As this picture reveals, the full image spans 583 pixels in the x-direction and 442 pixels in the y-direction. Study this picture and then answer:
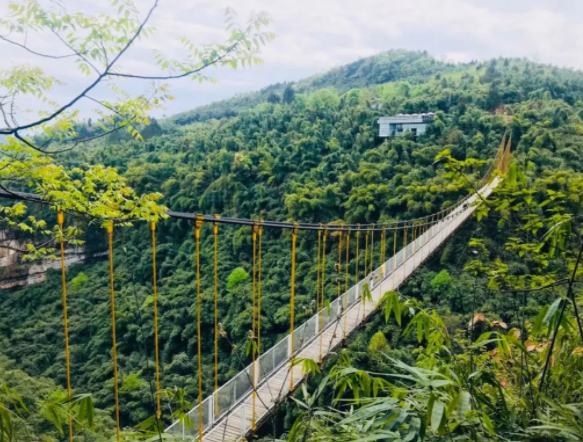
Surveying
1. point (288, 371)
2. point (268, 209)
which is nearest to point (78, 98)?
point (288, 371)

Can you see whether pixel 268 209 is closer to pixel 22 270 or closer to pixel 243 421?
pixel 22 270

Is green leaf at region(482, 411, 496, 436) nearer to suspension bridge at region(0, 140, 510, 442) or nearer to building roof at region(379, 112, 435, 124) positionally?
suspension bridge at region(0, 140, 510, 442)

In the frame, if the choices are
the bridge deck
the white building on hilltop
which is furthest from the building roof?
the bridge deck

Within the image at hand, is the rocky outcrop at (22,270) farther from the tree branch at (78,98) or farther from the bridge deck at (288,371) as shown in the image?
the tree branch at (78,98)

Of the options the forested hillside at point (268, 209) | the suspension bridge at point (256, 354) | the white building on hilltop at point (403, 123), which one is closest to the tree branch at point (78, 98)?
the suspension bridge at point (256, 354)

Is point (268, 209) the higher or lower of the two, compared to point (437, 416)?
lower

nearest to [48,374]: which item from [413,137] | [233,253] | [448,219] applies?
[233,253]

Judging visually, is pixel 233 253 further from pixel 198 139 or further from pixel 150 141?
pixel 150 141
